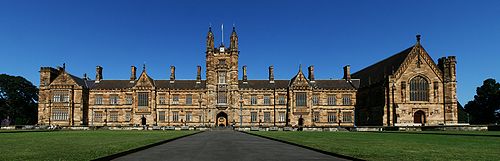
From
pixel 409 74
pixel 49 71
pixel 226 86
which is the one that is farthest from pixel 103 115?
pixel 409 74

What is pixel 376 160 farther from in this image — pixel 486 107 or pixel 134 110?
pixel 486 107

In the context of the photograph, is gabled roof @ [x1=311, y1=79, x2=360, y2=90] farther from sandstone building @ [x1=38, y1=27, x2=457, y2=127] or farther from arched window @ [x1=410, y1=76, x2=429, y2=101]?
arched window @ [x1=410, y1=76, x2=429, y2=101]

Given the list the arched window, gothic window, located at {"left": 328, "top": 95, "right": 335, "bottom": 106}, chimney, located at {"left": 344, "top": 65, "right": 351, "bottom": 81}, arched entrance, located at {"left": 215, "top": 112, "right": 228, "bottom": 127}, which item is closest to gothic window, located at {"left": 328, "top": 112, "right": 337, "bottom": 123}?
gothic window, located at {"left": 328, "top": 95, "right": 335, "bottom": 106}

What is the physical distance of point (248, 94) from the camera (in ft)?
263

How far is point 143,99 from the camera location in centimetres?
7806

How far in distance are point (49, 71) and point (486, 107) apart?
289 feet

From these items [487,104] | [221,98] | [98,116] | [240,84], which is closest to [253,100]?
[240,84]

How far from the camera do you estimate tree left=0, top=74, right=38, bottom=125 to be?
86688 mm

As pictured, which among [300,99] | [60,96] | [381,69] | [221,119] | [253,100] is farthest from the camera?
[221,119]

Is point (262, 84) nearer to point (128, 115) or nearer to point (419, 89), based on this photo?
point (128, 115)

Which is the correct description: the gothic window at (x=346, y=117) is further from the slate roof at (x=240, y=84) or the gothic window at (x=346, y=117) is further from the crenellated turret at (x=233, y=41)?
the crenellated turret at (x=233, y=41)

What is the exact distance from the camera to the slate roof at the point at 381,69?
68.8 metres

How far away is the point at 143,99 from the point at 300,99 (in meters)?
29.1

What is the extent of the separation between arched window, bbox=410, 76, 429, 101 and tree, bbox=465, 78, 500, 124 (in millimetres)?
25902
